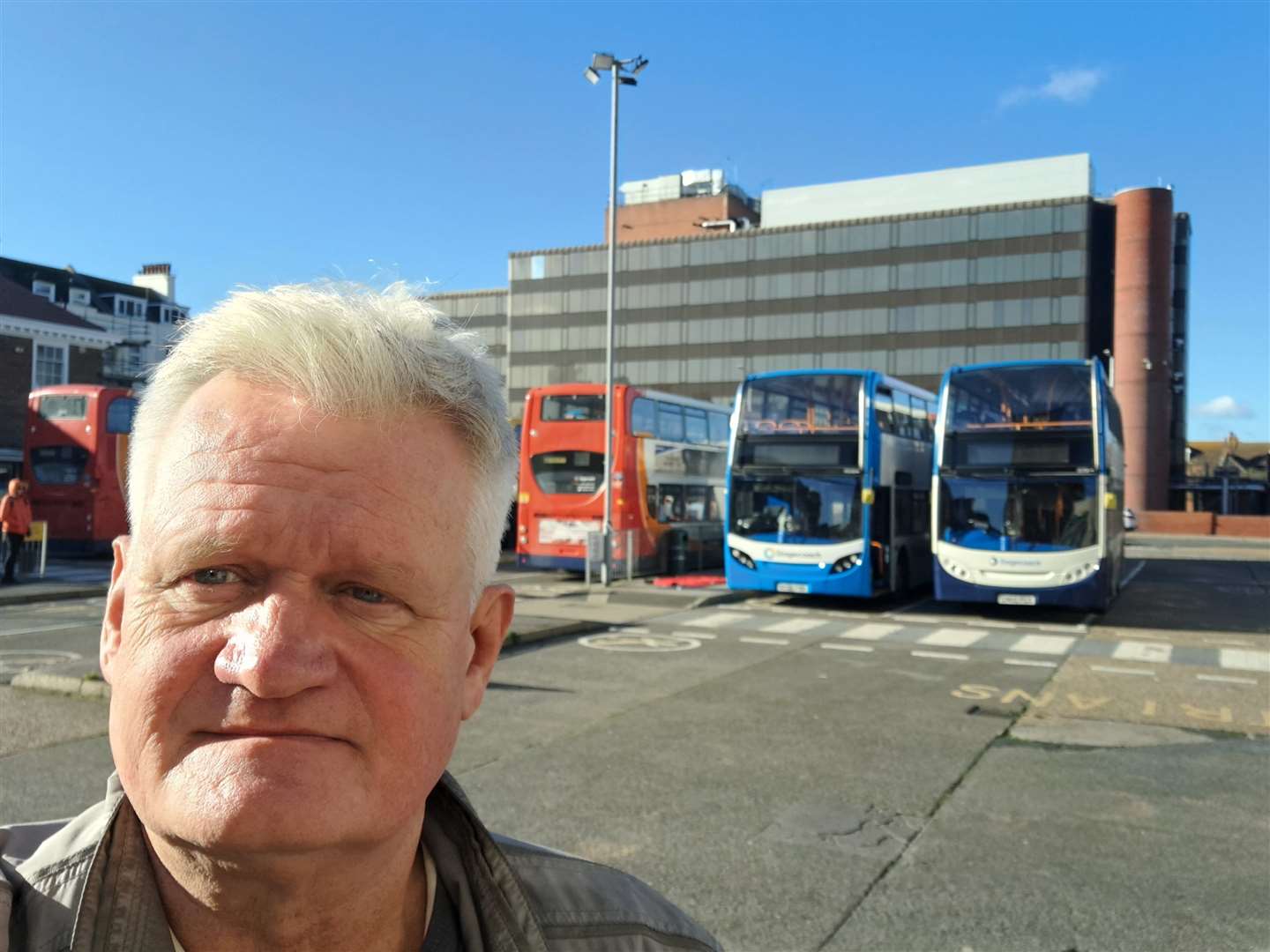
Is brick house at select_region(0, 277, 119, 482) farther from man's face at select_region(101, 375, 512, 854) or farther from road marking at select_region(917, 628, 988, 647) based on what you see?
man's face at select_region(101, 375, 512, 854)

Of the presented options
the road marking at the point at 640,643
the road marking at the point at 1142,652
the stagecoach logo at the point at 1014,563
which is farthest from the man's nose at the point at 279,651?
the stagecoach logo at the point at 1014,563

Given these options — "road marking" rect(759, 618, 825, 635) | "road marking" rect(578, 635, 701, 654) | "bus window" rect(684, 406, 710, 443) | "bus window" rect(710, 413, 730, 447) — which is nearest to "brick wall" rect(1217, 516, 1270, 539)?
"bus window" rect(710, 413, 730, 447)

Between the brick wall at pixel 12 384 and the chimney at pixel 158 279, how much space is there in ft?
89.6

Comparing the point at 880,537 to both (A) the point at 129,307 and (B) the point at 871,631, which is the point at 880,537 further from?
(A) the point at 129,307

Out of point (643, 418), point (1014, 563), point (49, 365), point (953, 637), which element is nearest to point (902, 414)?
point (1014, 563)

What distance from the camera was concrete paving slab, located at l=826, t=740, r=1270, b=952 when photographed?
159 inches

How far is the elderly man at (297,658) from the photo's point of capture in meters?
1.17

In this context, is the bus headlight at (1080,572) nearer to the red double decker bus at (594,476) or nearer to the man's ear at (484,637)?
the red double decker bus at (594,476)

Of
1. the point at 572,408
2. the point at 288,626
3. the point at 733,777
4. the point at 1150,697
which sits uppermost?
the point at 572,408

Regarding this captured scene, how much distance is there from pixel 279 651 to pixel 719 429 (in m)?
24.8

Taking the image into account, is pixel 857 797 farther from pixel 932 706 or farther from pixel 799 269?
pixel 799 269

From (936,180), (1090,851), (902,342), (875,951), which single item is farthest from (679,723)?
(936,180)

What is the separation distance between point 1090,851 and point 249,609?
5.00 meters

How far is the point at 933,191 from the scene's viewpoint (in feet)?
229
